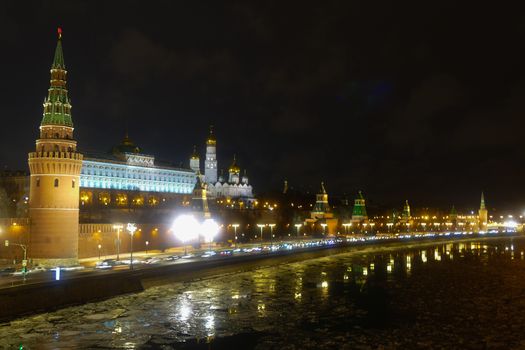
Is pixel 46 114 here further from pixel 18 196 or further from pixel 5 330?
pixel 18 196

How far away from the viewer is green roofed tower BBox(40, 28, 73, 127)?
51.4 m

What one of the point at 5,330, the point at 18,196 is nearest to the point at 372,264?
the point at 5,330

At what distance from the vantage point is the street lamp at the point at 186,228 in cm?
7112

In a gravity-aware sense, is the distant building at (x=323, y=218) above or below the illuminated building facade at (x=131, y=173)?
below

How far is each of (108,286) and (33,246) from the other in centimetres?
1634

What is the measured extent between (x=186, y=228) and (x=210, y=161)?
228 feet

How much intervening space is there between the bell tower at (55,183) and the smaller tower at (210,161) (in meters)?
86.8

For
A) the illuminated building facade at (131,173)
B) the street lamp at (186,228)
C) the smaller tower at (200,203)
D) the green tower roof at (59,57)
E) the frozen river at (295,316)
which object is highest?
the green tower roof at (59,57)

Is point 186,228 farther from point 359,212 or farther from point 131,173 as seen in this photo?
point 359,212

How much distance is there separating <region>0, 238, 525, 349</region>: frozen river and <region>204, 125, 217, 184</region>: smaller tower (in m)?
86.9

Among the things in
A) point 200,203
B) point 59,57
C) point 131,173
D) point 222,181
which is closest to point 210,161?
point 222,181

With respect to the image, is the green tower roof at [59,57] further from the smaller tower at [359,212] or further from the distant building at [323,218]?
the smaller tower at [359,212]

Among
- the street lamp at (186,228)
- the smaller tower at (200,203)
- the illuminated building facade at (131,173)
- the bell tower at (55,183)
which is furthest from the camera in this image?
the illuminated building facade at (131,173)

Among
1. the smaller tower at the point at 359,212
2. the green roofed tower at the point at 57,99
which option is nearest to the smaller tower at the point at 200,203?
the green roofed tower at the point at 57,99
